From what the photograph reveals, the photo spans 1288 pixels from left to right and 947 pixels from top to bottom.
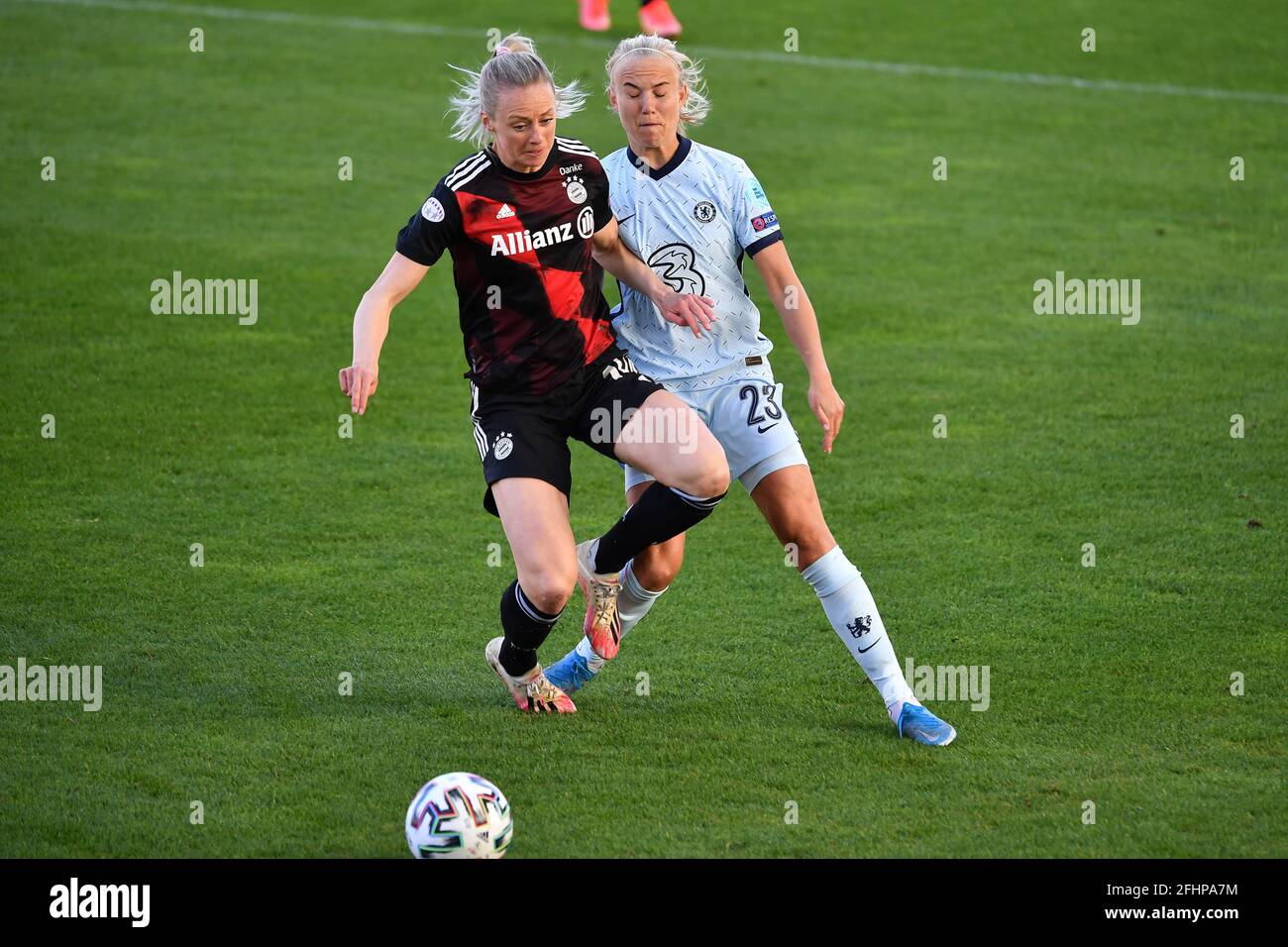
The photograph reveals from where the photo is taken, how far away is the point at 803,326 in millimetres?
5562

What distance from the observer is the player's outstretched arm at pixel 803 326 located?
5.48 metres

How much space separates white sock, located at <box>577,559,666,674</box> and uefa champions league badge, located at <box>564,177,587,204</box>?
1368 millimetres

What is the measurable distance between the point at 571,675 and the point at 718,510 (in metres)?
2.22

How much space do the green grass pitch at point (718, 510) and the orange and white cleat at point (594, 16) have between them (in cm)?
210

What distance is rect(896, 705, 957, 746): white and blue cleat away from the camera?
5.51 m

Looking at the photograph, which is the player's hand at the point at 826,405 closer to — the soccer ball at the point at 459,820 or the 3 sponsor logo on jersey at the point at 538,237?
the 3 sponsor logo on jersey at the point at 538,237

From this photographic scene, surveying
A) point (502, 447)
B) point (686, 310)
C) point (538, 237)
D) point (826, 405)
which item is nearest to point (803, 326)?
point (826, 405)

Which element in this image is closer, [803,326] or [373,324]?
[373,324]

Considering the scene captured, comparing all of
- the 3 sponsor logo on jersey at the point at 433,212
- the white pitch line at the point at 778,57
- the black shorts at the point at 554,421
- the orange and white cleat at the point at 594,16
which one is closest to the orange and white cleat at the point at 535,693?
the black shorts at the point at 554,421

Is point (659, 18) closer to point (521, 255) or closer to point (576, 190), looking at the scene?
point (576, 190)

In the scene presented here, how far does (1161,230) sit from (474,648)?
8.25m
